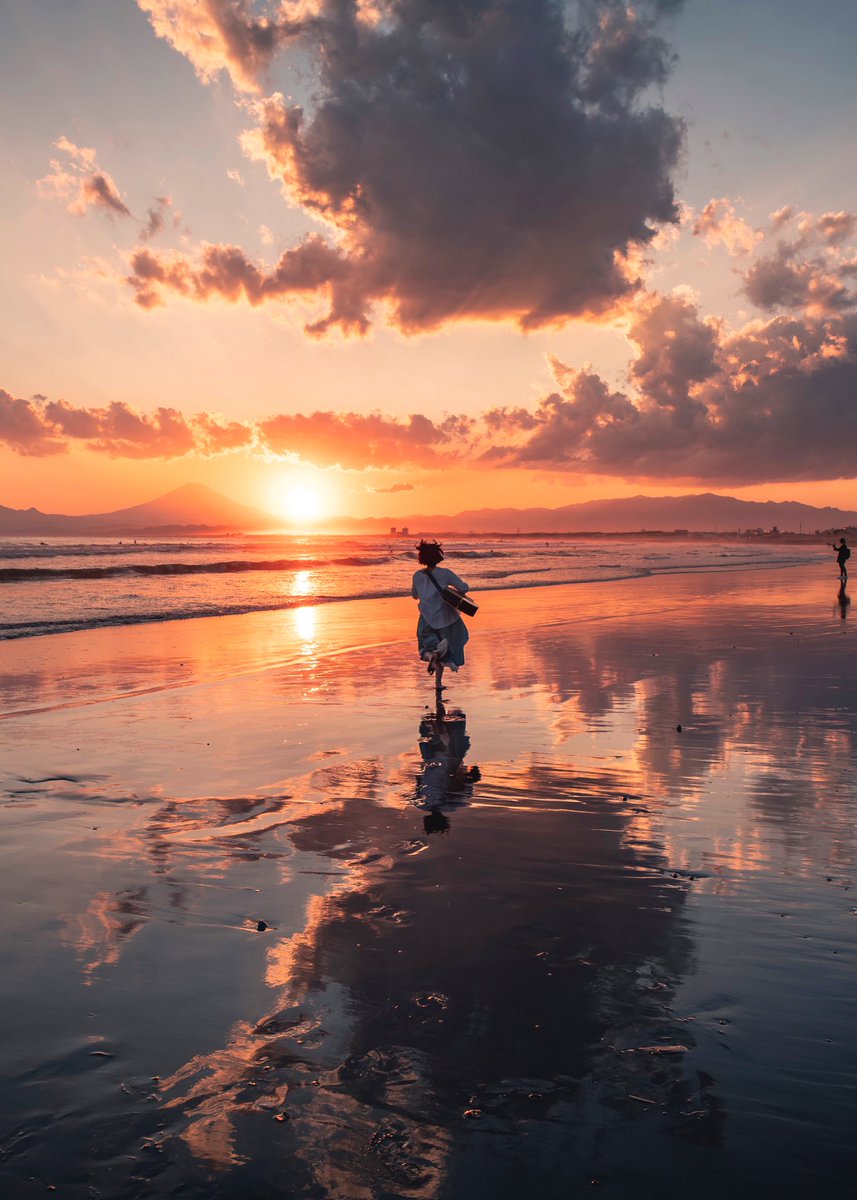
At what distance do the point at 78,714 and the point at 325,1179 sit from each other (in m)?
10.3

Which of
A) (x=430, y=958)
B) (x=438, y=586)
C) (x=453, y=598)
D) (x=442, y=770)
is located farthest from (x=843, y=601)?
(x=430, y=958)

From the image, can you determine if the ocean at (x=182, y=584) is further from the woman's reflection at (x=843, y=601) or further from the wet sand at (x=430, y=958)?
the wet sand at (x=430, y=958)

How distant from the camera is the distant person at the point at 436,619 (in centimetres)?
1371

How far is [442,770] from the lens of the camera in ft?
28.9

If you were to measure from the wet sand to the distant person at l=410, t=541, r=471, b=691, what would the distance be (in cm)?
257

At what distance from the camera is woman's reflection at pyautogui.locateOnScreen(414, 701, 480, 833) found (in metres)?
7.48

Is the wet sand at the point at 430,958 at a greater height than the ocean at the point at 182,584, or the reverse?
the ocean at the point at 182,584

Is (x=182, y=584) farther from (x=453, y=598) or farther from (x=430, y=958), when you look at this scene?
(x=430, y=958)

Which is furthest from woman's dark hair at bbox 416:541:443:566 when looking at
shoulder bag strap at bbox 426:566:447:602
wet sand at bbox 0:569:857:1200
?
wet sand at bbox 0:569:857:1200

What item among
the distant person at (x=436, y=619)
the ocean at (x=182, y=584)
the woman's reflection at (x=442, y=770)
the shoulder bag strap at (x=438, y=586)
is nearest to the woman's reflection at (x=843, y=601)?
the ocean at (x=182, y=584)

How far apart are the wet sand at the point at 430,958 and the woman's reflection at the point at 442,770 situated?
0.05 metres

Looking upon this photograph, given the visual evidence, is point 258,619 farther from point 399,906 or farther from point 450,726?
point 399,906

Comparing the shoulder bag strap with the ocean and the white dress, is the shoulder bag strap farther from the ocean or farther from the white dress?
the ocean

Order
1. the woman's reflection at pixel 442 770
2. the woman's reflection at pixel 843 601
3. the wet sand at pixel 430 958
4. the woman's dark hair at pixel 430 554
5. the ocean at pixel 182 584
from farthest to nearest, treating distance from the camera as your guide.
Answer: the ocean at pixel 182 584
the woman's reflection at pixel 843 601
the woman's dark hair at pixel 430 554
the woman's reflection at pixel 442 770
the wet sand at pixel 430 958
